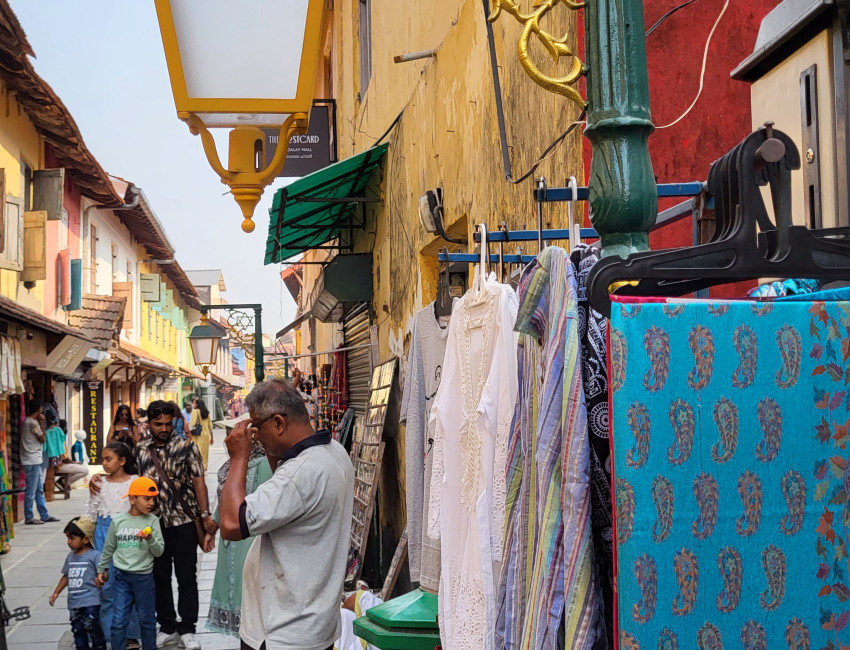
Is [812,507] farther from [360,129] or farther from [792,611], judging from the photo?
[360,129]

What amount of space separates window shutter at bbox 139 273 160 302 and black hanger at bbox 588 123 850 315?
31.4m

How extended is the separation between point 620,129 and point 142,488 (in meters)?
5.42

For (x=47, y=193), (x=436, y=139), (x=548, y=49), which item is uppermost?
(x=47, y=193)

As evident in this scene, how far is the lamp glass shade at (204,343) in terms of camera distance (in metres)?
15.9

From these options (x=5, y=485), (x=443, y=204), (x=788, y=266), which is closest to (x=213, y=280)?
(x=5, y=485)

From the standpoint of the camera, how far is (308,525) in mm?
3943

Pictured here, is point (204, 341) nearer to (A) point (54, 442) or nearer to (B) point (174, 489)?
(A) point (54, 442)

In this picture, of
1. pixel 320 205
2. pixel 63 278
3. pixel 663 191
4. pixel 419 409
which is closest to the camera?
pixel 663 191

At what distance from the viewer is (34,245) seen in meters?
15.9

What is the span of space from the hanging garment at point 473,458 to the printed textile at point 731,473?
113 centimetres

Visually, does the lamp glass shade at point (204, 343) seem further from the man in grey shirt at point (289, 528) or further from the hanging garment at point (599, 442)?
the hanging garment at point (599, 442)

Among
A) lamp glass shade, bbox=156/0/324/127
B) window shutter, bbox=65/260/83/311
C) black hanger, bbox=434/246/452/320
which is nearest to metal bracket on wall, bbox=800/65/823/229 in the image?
lamp glass shade, bbox=156/0/324/127

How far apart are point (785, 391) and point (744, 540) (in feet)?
1.00

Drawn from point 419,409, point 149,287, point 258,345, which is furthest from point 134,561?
point 149,287
